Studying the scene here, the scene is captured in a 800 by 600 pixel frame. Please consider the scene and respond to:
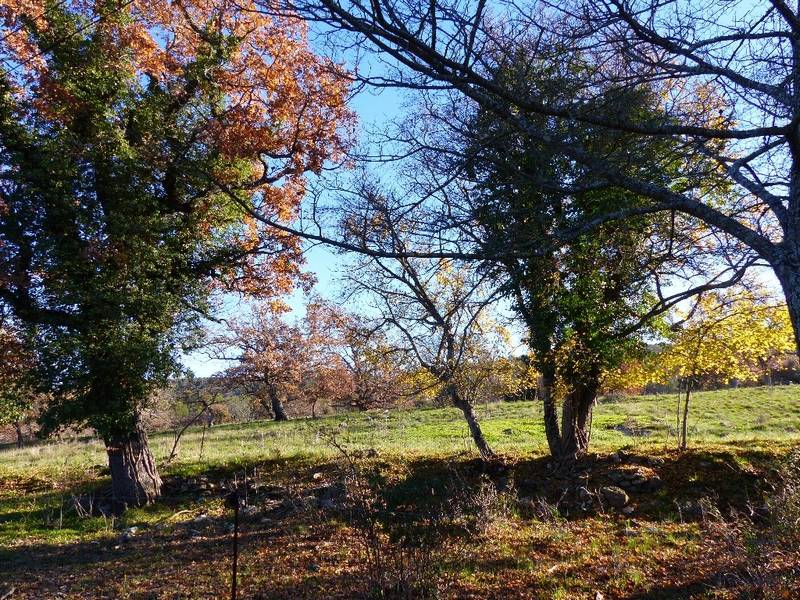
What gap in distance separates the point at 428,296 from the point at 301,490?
4536 mm

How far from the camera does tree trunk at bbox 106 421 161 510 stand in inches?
390

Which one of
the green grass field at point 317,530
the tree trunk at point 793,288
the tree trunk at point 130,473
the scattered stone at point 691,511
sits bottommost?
the scattered stone at point 691,511

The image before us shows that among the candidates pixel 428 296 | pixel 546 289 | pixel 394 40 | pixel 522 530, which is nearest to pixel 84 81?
pixel 428 296

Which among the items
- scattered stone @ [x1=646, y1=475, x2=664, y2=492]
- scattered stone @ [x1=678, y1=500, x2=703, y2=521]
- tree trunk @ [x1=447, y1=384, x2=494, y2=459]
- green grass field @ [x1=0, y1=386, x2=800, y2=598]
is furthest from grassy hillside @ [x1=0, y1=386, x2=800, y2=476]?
scattered stone @ [x1=678, y1=500, x2=703, y2=521]

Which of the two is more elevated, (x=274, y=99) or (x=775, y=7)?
(x=274, y=99)

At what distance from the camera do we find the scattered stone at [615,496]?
25.7 ft

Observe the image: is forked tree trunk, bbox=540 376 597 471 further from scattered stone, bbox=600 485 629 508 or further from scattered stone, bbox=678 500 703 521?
scattered stone, bbox=678 500 703 521

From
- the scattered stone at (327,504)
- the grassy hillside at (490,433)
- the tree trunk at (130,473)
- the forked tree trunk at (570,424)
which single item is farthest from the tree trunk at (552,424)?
the tree trunk at (130,473)

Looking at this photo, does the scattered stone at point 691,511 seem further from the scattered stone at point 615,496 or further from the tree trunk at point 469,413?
the tree trunk at point 469,413

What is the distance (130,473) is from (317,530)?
4.65m

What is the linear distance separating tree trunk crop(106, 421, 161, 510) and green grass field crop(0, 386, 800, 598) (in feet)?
1.21

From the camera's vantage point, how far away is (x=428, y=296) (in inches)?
408

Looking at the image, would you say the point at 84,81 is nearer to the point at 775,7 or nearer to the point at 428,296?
the point at 428,296

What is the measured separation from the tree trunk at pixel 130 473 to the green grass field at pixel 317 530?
0.37 m
